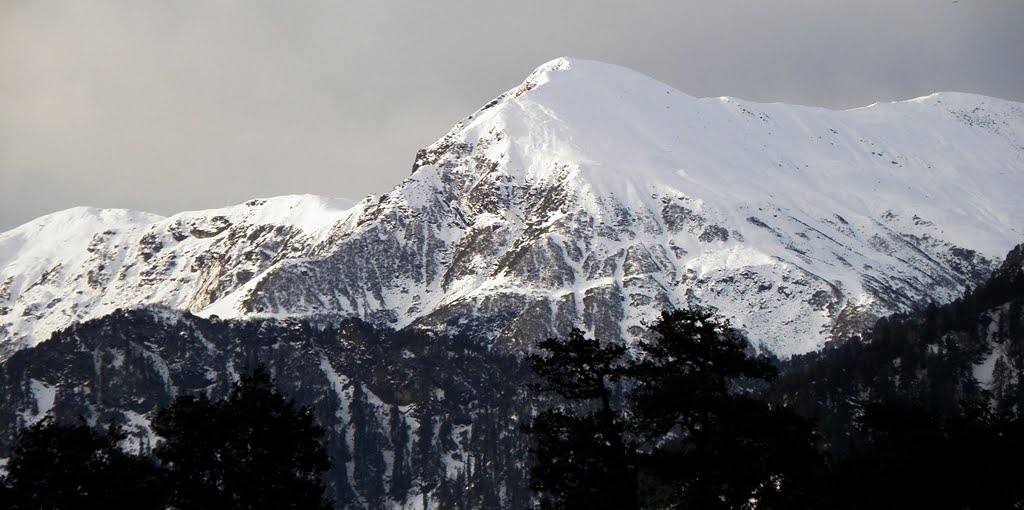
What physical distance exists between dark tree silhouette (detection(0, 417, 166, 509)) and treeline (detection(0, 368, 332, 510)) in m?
0.05

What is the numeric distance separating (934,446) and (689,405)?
1733cm

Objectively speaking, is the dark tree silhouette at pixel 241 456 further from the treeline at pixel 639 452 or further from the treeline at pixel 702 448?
the treeline at pixel 702 448

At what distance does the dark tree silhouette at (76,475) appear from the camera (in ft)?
204

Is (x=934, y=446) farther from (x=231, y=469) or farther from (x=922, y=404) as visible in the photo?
(x=231, y=469)

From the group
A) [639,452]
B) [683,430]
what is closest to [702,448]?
[683,430]

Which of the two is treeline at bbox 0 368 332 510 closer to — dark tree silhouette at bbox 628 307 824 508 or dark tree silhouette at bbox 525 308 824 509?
dark tree silhouette at bbox 525 308 824 509

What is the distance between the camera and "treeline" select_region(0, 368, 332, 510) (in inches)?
2415

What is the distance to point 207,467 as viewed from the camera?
202 ft

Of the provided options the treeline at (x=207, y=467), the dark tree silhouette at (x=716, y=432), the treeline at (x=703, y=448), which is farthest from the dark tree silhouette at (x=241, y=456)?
the dark tree silhouette at (x=716, y=432)

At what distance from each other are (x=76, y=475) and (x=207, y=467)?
761cm

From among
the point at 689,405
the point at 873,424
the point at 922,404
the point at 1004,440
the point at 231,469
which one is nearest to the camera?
the point at 689,405

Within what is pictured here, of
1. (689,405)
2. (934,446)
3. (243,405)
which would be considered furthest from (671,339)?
(243,405)

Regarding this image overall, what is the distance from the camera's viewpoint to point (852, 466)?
6856cm

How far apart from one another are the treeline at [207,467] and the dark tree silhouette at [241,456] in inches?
1.9
